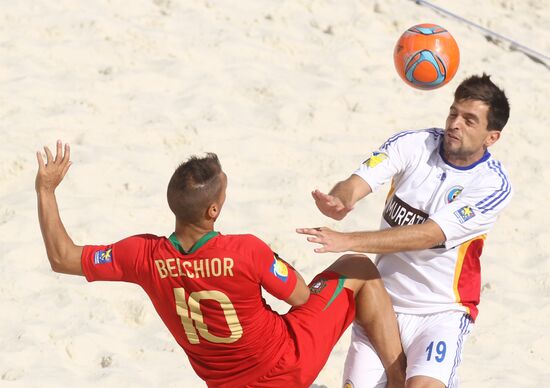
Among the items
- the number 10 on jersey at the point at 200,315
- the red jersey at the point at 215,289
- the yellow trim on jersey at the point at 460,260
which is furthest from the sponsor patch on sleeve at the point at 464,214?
the number 10 on jersey at the point at 200,315

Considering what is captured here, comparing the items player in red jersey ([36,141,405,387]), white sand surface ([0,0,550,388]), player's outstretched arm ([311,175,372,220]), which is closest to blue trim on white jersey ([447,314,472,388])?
player in red jersey ([36,141,405,387])

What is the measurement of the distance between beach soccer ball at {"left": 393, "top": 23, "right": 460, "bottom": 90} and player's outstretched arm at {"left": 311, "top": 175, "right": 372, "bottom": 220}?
1.14 metres

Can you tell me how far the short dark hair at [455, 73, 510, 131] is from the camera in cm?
452

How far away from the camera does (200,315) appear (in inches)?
151

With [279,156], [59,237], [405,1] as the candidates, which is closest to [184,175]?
[59,237]

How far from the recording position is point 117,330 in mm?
5727

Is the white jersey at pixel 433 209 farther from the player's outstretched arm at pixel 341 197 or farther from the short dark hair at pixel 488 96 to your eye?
→ the short dark hair at pixel 488 96

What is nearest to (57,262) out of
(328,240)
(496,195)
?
(328,240)

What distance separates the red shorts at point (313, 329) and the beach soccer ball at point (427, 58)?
1666mm

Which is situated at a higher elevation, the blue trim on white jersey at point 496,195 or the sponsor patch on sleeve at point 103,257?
the blue trim on white jersey at point 496,195

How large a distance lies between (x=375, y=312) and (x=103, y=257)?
1.27 m

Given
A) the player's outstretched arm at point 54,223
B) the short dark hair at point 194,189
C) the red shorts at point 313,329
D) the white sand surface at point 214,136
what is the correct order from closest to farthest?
the short dark hair at point 194,189 < the player's outstretched arm at point 54,223 < the red shorts at point 313,329 < the white sand surface at point 214,136

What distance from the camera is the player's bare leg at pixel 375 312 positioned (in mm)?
4328

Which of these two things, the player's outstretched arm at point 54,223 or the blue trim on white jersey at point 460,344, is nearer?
the player's outstretched arm at point 54,223
